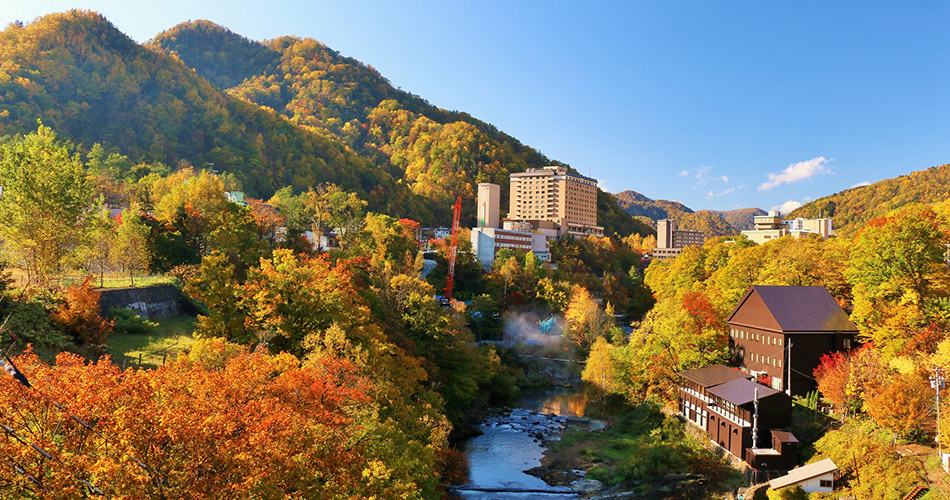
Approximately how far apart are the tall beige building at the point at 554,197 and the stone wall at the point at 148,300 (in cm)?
8506

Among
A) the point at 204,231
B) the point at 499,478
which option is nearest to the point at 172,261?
the point at 204,231

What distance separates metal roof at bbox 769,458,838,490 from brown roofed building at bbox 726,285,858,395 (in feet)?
24.7

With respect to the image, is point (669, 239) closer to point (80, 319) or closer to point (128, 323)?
point (128, 323)

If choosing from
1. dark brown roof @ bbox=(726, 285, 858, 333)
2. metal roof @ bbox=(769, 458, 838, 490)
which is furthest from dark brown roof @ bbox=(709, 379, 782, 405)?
dark brown roof @ bbox=(726, 285, 858, 333)

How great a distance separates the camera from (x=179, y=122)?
290 feet

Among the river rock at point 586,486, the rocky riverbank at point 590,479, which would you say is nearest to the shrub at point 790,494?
the rocky riverbank at point 590,479

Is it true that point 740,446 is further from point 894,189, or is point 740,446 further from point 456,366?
point 894,189

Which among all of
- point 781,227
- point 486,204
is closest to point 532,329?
point 486,204

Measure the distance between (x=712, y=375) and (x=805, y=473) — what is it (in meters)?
8.34

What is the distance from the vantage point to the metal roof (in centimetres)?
2045

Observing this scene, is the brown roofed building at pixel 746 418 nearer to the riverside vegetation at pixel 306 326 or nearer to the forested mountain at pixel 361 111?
the riverside vegetation at pixel 306 326

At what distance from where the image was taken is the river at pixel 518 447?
79.4 feet

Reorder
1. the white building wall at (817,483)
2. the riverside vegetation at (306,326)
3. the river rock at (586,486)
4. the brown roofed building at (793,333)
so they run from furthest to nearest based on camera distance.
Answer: the brown roofed building at (793,333), the river rock at (586,486), the white building wall at (817,483), the riverside vegetation at (306,326)

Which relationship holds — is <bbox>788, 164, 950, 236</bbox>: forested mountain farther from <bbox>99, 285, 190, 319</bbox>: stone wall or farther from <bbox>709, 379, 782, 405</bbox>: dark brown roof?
<bbox>99, 285, 190, 319</bbox>: stone wall
